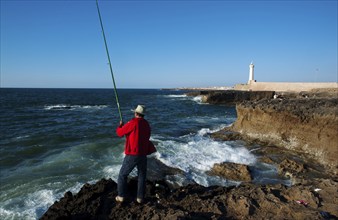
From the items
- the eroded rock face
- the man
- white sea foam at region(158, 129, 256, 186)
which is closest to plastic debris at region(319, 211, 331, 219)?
the man

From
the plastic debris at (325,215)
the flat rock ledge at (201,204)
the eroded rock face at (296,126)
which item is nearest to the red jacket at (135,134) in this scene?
the flat rock ledge at (201,204)

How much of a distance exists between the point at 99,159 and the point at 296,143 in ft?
27.7

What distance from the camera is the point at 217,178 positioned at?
9.80m

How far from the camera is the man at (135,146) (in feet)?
17.3

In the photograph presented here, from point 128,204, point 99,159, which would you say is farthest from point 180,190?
point 99,159

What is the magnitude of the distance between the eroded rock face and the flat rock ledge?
5.31 metres

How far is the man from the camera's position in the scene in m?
5.28

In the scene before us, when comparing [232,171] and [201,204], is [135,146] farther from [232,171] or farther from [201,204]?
[232,171]

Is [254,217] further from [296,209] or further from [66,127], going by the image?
[66,127]

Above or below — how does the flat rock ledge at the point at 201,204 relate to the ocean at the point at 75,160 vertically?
above

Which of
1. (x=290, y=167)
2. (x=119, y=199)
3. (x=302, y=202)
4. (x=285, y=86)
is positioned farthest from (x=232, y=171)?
(x=285, y=86)

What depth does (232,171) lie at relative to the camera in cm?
1009

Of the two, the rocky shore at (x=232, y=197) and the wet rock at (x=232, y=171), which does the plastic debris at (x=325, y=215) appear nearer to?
the rocky shore at (x=232, y=197)

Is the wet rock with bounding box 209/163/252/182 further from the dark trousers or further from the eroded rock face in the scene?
the dark trousers
